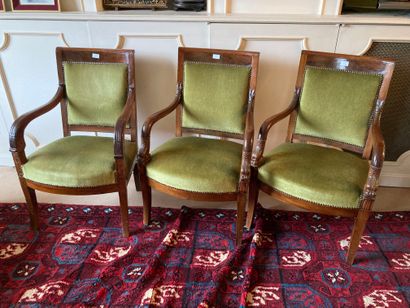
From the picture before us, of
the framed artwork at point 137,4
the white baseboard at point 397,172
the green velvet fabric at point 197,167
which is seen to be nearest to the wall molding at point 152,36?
the framed artwork at point 137,4

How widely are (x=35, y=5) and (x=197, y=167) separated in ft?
5.00

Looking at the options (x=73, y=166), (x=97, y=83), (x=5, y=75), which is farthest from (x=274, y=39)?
(x=5, y=75)

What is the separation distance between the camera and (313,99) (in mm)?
1798

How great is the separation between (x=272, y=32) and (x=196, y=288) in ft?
4.92

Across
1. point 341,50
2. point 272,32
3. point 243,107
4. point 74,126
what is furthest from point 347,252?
point 74,126

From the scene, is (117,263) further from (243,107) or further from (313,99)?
(313,99)

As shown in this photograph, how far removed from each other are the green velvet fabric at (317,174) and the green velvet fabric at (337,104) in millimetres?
121

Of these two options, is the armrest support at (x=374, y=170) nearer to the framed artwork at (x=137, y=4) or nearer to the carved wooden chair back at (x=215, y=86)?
→ the carved wooden chair back at (x=215, y=86)

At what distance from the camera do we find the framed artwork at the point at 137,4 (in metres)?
2.07

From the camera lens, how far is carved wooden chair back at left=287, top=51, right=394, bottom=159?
1672 millimetres

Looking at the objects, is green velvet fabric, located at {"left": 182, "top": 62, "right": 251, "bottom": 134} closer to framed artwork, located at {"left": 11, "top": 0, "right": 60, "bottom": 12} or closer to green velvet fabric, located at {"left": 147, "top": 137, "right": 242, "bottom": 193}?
green velvet fabric, located at {"left": 147, "top": 137, "right": 242, "bottom": 193}

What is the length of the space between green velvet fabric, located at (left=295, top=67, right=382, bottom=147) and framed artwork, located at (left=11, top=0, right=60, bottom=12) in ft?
5.41

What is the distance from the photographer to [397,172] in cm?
229

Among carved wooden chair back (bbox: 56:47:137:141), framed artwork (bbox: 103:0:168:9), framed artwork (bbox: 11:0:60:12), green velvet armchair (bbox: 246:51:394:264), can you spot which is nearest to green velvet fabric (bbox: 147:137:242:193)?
green velvet armchair (bbox: 246:51:394:264)
